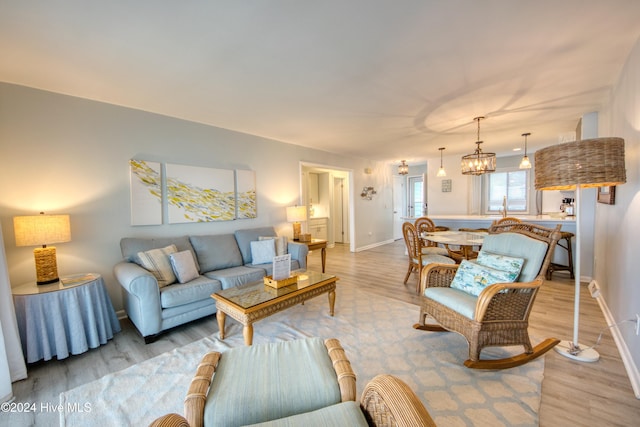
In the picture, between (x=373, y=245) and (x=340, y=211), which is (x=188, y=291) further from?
(x=340, y=211)

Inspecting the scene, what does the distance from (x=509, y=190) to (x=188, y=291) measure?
747cm

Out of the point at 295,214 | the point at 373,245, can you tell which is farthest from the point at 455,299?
the point at 373,245

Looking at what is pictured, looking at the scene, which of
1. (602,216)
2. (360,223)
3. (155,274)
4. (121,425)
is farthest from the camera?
(360,223)

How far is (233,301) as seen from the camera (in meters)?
2.18

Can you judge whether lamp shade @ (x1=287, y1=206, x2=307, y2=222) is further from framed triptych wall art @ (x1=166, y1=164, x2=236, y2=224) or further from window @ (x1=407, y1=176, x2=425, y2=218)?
window @ (x1=407, y1=176, x2=425, y2=218)

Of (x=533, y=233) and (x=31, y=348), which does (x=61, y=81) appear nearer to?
(x=31, y=348)

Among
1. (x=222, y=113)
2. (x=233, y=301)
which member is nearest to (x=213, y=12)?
(x=222, y=113)

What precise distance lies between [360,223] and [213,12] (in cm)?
555

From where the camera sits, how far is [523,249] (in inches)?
82.4

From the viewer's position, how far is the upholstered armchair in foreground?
0.87 m

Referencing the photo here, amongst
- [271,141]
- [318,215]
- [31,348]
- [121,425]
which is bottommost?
[121,425]

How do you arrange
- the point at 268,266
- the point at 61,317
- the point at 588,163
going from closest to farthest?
the point at 588,163
the point at 61,317
the point at 268,266

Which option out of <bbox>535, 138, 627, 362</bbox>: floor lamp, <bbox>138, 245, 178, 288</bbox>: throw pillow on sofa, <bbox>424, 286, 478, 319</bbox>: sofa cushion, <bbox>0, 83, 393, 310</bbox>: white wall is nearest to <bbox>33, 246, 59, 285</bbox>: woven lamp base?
<bbox>0, 83, 393, 310</bbox>: white wall

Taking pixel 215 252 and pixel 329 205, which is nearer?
pixel 215 252
